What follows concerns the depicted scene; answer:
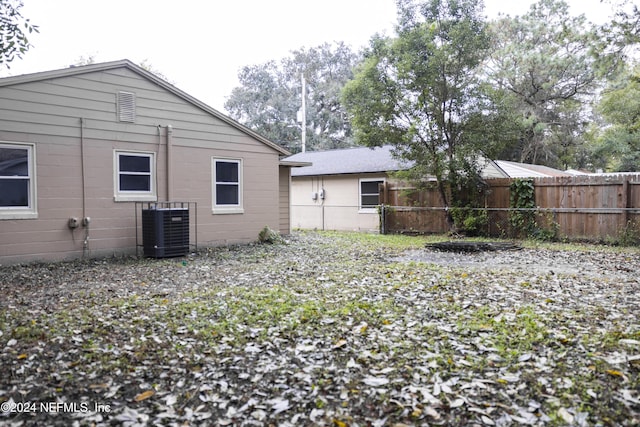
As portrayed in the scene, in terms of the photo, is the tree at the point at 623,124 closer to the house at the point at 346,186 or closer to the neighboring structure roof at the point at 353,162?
the house at the point at 346,186

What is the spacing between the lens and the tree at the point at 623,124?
2150 cm

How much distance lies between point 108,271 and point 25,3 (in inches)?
173

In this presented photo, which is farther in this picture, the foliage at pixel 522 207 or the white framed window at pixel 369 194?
the white framed window at pixel 369 194

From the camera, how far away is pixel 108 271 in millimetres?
8102

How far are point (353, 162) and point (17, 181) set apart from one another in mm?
12439

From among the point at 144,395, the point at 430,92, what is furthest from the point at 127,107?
the point at 430,92

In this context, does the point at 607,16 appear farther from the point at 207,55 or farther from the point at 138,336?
the point at 207,55

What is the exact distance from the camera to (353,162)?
61.6 ft

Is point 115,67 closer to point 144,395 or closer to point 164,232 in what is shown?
point 164,232

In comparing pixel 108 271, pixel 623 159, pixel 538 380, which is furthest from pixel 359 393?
pixel 623 159

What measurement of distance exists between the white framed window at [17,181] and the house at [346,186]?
33.4 ft

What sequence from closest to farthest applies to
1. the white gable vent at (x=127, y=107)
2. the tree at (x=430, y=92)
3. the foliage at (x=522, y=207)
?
the white gable vent at (x=127, y=107) → the foliage at (x=522, y=207) → the tree at (x=430, y=92)

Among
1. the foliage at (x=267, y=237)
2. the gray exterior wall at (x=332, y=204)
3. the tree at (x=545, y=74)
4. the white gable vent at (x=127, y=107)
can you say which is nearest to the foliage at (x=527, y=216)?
the gray exterior wall at (x=332, y=204)

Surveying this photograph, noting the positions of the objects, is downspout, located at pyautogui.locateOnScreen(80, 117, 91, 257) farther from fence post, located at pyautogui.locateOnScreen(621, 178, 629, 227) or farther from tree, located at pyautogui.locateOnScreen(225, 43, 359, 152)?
tree, located at pyautogui.locateOnScreen(225, 43, 359, 152)
